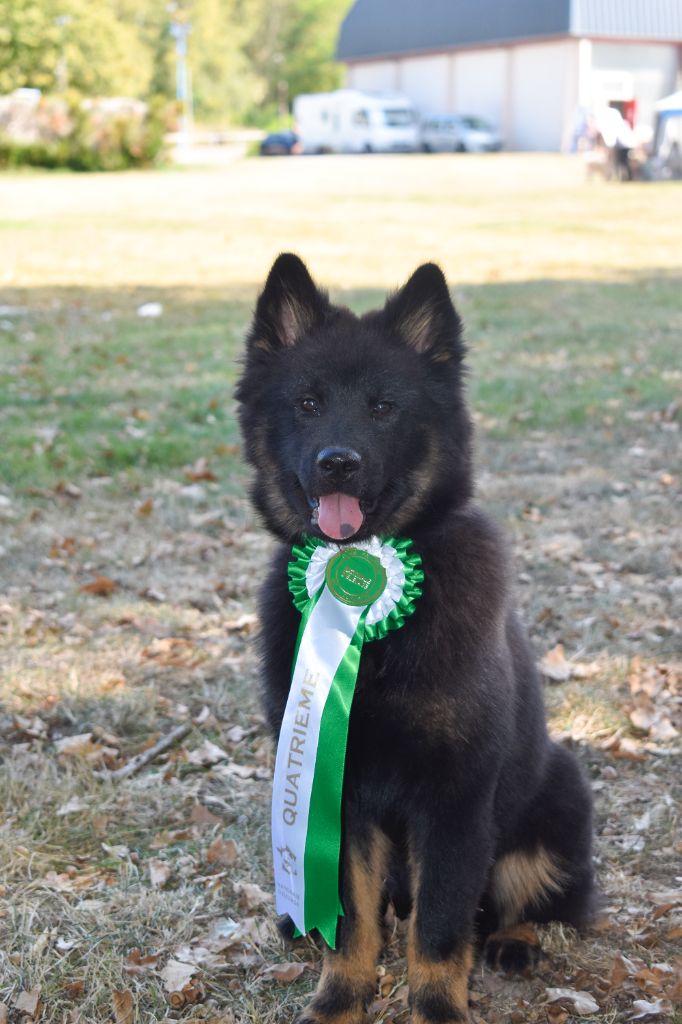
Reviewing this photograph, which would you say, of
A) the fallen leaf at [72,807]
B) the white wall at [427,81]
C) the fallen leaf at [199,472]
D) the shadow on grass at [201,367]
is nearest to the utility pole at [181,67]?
the white wall at [427,81]

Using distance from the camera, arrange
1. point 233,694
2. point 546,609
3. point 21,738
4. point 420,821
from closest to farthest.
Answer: point 420,821 → point 21,738 → point 233,694 → point 546,609

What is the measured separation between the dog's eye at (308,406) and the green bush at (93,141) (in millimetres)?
36587

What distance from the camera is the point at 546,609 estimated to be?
17.8ft

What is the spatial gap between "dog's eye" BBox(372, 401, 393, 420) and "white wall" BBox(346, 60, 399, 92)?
65363 millimetres

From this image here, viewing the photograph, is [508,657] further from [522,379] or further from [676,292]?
[676,292]

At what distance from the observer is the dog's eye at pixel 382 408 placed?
10.2 ft

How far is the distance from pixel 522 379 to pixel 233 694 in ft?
19.3

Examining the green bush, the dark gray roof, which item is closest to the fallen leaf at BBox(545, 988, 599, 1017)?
the green bush

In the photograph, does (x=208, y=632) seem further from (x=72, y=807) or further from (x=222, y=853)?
(x=222, y=853)

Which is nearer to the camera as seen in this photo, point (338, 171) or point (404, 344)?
point (404, 344)

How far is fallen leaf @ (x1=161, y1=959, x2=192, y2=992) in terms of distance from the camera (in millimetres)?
3107

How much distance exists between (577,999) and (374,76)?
68.7m

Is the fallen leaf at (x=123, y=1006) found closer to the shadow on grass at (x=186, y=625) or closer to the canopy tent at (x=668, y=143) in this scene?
the shadow on grass at (x=186, y=625)

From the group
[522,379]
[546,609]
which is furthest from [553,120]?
[546,609]
